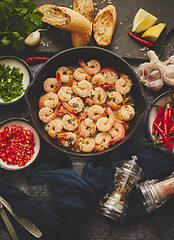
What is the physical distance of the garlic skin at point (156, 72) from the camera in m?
3.40

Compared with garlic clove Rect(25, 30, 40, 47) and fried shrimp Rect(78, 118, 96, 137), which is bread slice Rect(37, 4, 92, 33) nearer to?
garlic clove Rect(25, 30, 40, 47)

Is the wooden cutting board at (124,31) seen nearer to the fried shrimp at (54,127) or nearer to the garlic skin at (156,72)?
the garlic skin at (156,72)

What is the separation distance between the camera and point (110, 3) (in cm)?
366

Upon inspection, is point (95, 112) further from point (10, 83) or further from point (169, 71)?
point (10, 83)

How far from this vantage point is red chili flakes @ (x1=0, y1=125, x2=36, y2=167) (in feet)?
11.1

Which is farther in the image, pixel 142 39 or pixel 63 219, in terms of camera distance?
pixel 142 39

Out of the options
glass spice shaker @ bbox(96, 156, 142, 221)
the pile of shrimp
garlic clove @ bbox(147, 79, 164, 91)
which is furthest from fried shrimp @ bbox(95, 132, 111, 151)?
garlic clove @ bbox(147, 79, 164, 91)

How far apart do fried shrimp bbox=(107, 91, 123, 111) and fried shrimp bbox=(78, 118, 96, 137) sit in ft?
1.17

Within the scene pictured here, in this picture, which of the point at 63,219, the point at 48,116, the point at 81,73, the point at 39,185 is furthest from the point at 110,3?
the point at 63,219

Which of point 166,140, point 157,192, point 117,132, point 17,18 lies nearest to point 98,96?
point 117,132

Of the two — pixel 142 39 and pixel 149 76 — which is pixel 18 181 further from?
pixel 142 39

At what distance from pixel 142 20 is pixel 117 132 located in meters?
1.58

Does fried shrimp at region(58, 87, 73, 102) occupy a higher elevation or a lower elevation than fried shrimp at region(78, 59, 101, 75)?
lower

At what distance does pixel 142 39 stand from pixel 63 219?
2.64m
